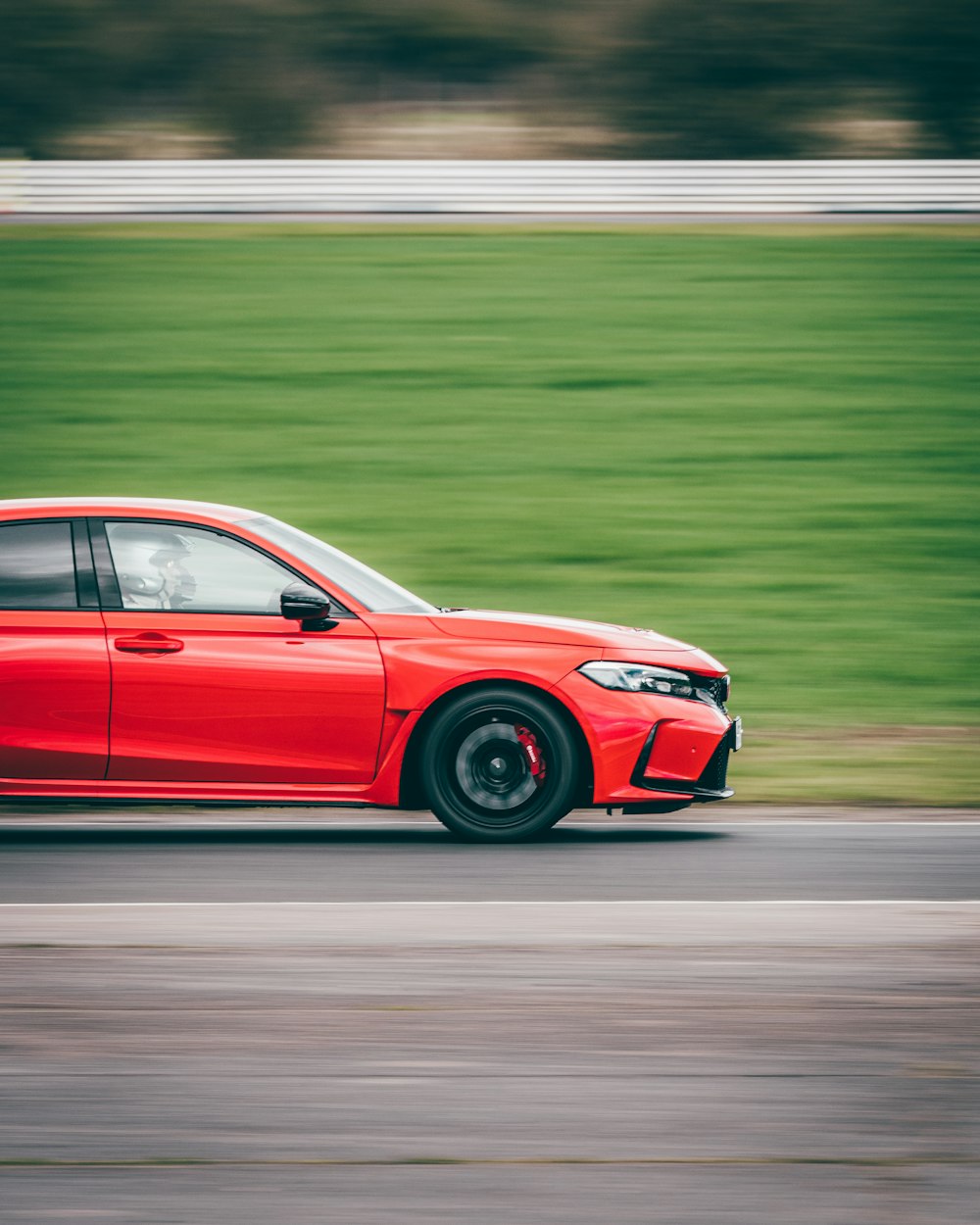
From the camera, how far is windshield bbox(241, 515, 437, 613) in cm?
940

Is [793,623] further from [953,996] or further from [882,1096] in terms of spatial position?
[882,1096]

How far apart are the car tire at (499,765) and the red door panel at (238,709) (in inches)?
12.1

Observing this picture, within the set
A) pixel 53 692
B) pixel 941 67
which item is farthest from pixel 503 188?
pixel 53 692

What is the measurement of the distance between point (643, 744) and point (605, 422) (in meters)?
10.1

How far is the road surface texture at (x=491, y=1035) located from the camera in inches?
180

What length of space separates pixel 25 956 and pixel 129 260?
1710 cm

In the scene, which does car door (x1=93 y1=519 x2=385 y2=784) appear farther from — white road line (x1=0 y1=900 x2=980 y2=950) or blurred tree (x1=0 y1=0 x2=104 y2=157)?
blurred tree (x1=0 y1=0 x2=104 y2=157)

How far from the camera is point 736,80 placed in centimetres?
2686

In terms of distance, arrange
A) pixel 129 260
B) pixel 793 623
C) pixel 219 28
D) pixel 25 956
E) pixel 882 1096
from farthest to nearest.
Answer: pixel 219 28
pixel 129 260
pixel 793 623
pixel 25 956
pixel 882 1096

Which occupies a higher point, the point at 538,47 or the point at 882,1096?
the point at 538,47

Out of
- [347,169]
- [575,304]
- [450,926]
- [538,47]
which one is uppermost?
[538,47]

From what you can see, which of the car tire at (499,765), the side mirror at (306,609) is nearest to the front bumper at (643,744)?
the car tire at (499,765)

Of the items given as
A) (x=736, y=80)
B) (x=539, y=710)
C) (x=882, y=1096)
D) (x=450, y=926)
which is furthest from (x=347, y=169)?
(x=882, y=1096)

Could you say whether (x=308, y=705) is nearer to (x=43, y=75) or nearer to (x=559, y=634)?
(x=559, y=634)
